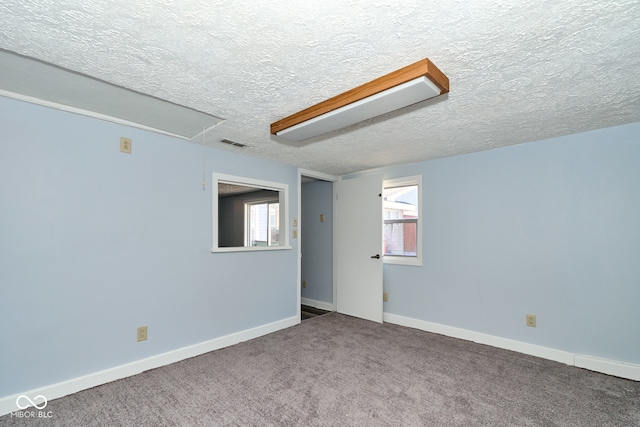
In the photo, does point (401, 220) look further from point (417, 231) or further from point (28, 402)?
point (28, 402)

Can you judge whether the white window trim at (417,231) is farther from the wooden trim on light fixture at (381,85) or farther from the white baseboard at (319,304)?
the wooden trim on light fixture at (381,85)

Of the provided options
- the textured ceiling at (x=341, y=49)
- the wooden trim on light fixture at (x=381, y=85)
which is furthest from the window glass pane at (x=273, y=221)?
the wooden trim on light fixture at (x=381, y=85)

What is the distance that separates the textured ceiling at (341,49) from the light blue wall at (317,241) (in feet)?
9.03

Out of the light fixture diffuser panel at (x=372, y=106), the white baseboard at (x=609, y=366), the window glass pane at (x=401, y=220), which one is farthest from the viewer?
the window glass pane at (x=401, y=220)

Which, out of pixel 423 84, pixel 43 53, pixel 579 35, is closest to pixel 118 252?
pixel 43 53

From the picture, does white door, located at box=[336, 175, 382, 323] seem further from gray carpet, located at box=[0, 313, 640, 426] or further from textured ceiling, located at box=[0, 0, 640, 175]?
textured ceiling, located at box=[0, 0, 640, 175]

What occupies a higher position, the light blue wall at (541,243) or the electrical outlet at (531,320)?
the light blue wall at (541,243)

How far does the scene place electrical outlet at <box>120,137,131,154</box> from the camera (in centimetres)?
255

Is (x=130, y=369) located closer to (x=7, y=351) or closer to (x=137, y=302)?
(x=137, y=302)

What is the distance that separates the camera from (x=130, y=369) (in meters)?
2.52

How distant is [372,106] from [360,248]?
2.71m

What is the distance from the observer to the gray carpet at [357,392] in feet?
6.42

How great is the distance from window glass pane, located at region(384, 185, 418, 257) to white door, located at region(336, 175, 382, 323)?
28 cm

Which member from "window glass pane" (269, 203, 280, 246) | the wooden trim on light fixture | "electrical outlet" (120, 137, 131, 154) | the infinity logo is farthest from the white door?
the infinity logo
